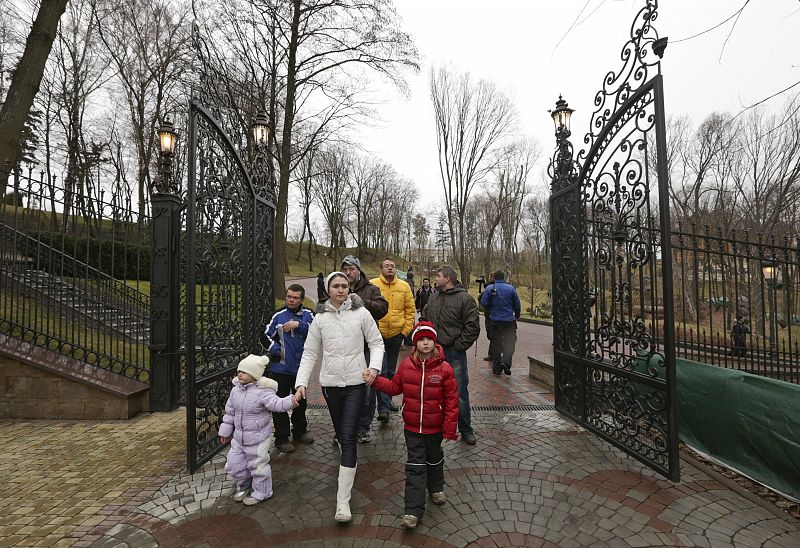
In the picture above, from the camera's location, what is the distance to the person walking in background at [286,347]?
12.5ft

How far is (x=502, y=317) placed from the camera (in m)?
6.83

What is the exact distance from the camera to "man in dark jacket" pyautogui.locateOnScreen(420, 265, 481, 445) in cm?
392

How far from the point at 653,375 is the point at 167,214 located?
6.43 m

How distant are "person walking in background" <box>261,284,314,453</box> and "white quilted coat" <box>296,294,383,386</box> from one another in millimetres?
821

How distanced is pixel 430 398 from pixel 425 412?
11 cm

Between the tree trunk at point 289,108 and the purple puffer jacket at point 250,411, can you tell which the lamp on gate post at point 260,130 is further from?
the tree trunk at point 289,108

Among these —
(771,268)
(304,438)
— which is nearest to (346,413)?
(304,438)

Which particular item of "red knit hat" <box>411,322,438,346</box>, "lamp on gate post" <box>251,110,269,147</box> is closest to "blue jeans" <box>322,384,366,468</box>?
"red knit hat" <box>411,322,438,346</box>

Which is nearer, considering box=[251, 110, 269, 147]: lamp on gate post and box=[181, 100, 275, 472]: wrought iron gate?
box=[181, 100, 275, 472]: wrought iron gate

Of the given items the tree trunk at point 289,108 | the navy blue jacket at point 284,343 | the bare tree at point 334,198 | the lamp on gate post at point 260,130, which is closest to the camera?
the navy blue jacket at point 284,343

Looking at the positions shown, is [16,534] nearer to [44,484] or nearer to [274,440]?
[44,484]

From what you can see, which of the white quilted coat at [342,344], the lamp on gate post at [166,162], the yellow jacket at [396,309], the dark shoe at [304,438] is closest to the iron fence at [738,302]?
the yellow jacket at [396,309]

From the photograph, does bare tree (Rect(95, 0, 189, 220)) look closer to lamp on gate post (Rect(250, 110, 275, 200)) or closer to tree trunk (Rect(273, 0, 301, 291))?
tree trunk (Rect(273, 0, 301, 291))

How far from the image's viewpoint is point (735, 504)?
2.85 metres
